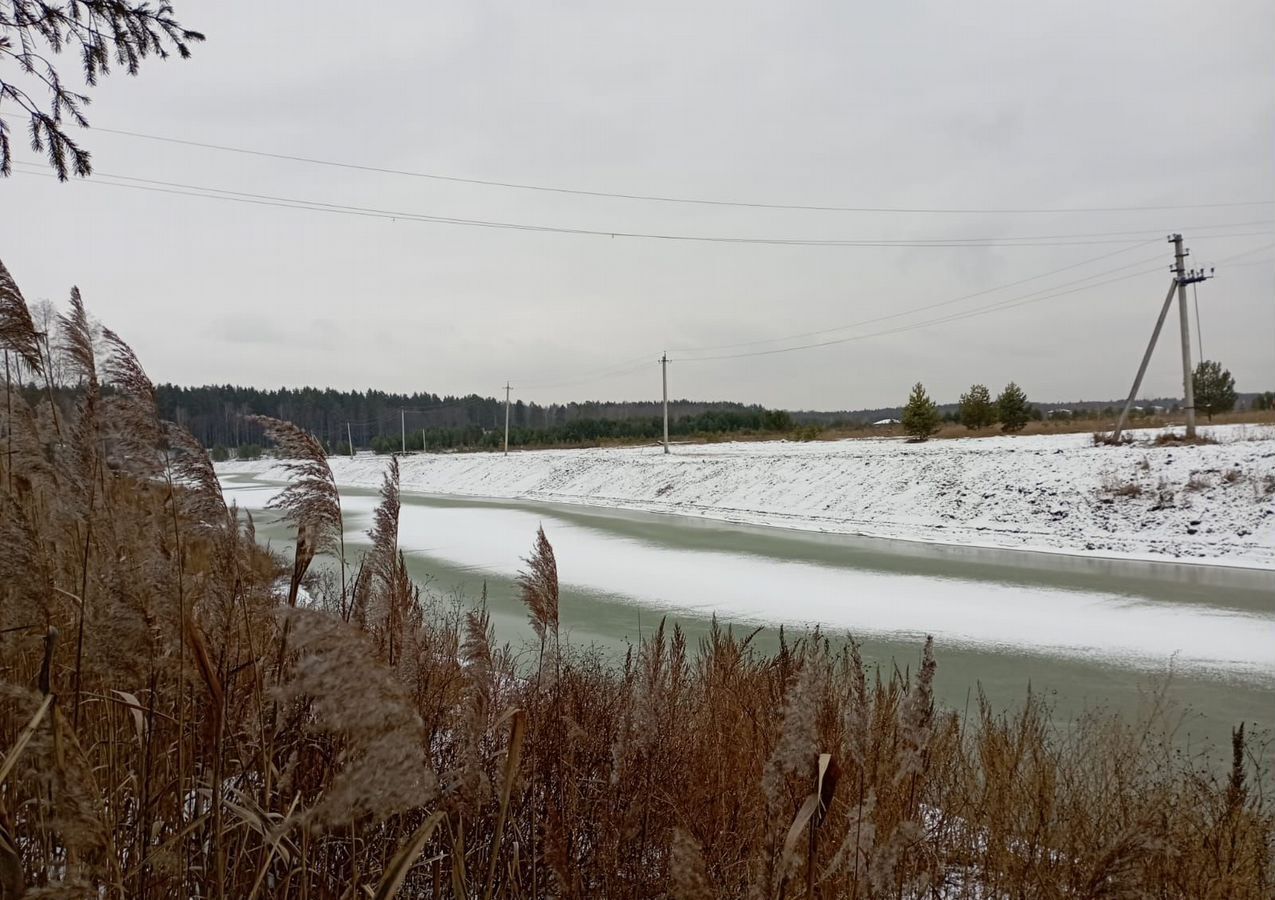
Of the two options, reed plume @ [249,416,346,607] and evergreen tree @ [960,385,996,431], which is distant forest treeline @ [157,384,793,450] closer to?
evergreen tree @ [960,385,996,431]

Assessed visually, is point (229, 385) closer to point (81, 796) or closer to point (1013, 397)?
point (1013, 397)

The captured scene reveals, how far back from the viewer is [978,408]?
129 feet

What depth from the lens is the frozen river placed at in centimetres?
712

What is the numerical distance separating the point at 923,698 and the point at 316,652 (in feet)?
4.76

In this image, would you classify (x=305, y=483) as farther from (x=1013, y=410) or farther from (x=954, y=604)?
(x=1013, y=410)

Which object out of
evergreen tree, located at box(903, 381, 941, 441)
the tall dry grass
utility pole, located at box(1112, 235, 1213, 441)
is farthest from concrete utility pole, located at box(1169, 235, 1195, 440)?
the tall dry grass

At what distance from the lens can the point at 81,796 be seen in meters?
1.17

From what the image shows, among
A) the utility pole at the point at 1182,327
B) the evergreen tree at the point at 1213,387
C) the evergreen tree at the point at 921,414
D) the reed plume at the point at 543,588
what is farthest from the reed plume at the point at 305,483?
the evergreen tree at the point at 1213,387

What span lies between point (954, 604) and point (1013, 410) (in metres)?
30.8

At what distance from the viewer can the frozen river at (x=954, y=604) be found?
23.4 ft

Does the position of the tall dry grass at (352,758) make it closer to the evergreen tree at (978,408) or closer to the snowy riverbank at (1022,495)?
the snowy riverbank at (1022,495)

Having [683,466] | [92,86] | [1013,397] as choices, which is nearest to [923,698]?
[92,86]

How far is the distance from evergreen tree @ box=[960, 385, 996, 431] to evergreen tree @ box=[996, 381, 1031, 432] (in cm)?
100

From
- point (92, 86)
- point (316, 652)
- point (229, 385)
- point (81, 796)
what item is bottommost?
point (81, 796)
